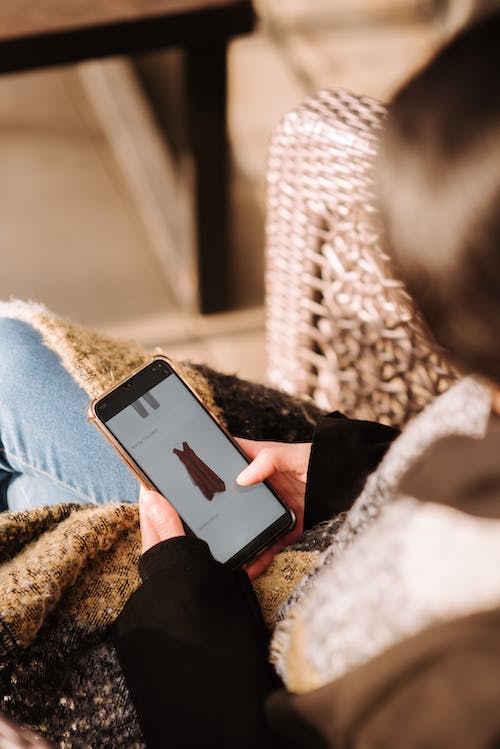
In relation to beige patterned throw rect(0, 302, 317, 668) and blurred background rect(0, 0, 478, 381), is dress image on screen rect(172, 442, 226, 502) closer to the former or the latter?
beige patterned throw rect(0, 302, 317, 668)

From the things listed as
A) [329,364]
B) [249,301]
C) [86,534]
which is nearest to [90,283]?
[249,301]

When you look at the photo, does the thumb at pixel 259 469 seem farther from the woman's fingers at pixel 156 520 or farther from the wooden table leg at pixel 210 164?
the wooden table leg at pixel 210 164

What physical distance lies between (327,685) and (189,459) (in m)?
0.31

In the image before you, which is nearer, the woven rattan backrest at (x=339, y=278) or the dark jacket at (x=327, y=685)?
the dark jacket at (x=327, y=685)

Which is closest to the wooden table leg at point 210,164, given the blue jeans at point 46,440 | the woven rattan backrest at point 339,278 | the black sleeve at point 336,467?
the woven rattan backrest at point 339,278

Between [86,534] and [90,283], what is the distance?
1017mm

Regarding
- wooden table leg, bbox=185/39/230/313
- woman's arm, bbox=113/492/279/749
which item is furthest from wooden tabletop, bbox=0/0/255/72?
woman's arm, bbox=113/492/279/749

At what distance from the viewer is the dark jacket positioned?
15.3 inches

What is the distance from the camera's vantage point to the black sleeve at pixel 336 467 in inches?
27.7

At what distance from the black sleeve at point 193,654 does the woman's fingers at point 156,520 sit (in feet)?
0.10

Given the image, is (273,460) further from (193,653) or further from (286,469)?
(193,653)

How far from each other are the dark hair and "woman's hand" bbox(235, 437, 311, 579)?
0.37 m

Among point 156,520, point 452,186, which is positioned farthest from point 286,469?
point 452,186

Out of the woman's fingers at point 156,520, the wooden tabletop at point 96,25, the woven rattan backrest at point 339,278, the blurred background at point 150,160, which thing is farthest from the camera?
the blurred background at point 150,160
